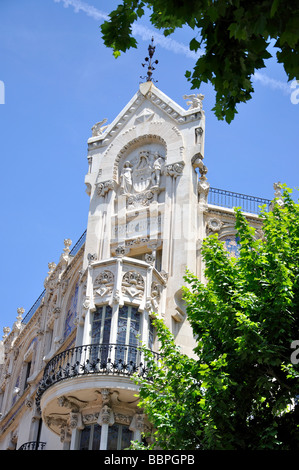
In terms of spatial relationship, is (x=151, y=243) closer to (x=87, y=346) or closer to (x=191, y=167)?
(x=191, y=167)

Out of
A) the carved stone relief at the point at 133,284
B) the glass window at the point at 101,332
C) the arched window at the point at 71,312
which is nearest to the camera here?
the glass window at the point at 101,332

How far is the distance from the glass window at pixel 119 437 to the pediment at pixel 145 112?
42.1 ft

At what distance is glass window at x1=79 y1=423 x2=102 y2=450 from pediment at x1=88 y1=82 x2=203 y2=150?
12820 mm

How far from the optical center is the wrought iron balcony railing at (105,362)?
2467 cm

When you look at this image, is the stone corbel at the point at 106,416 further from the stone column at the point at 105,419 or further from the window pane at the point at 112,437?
the window pane at the point at 112,437

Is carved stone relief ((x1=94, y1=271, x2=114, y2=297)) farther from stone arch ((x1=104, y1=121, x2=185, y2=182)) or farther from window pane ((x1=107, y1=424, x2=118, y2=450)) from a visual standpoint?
stone arch ((x1=104, y1=121, x2=185, y2=182))

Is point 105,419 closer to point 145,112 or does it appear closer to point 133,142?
point 133,142

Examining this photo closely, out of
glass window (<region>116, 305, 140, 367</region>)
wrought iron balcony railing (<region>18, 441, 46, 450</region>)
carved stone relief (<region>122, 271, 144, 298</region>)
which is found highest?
carved stone relief (<region>122, 271, 144, 298</region>)

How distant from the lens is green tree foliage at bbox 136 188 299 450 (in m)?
16.3

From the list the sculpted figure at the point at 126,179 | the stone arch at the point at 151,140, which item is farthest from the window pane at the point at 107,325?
the stone arch at the point at 151,140

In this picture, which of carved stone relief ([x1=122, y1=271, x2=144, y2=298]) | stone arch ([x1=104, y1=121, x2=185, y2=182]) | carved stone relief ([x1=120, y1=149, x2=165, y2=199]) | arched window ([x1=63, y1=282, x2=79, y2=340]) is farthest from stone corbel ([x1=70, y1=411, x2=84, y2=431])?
stone arch ([x1=104, y1=121, x2=185, y2=182])

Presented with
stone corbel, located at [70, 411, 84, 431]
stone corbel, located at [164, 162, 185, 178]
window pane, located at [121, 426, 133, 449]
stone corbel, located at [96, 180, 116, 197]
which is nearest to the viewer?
window pane, located at [121, 426, 133, 449]

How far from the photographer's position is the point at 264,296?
17.4 metres

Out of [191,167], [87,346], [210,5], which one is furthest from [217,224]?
[210,5]
